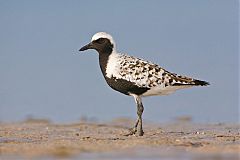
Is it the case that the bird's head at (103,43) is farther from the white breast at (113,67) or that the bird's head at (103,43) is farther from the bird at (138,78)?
the white breast at (113,67)

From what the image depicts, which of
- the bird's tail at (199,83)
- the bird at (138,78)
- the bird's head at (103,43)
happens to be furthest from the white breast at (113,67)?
the bird's tail at (199,83)

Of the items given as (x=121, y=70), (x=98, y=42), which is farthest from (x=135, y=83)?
(x=98, y=42)

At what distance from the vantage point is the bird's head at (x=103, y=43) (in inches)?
648

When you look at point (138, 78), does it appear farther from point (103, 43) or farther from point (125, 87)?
point (103, 43)

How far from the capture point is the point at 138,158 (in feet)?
35.4

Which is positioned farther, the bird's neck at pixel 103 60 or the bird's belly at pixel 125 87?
the bird's neck at pixel 103 60

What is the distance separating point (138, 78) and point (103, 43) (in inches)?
52.7

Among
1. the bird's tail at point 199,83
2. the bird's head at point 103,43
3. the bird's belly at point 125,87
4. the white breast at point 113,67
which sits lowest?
the bird's belly at point 125,87

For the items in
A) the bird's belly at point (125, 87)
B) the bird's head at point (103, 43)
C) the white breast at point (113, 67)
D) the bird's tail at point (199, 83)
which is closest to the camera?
the bird's belly at point (125, 87)

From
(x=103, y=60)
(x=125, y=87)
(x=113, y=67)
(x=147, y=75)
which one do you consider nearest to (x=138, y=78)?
(x=147, y=75)

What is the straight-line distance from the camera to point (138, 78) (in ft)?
51.6

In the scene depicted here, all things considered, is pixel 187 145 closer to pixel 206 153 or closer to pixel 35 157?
pixel 206 153

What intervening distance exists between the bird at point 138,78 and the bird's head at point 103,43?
0.19 feet

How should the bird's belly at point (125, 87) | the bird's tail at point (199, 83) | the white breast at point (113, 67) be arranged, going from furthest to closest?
the bird's tail at point (199, 83), the white breast at point (113, 67), the bird's belly at point (125, 87)
